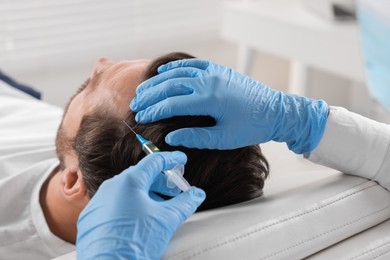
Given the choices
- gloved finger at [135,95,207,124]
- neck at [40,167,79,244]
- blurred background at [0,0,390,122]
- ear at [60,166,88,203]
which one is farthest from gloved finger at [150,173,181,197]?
blurred background at [0,0,390,122]

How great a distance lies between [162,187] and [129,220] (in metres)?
0.17

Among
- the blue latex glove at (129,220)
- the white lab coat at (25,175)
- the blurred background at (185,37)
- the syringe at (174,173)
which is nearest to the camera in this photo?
the blue latex glove at (129,220)

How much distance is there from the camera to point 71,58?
10.6ft

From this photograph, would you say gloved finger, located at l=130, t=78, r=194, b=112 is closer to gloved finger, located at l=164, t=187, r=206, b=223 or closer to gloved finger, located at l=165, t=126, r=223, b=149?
gloved finger, located at l=165, t=126, r=223, b=149

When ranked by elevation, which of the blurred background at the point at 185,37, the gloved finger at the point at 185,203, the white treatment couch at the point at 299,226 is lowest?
the blurred background at the point at 185,37

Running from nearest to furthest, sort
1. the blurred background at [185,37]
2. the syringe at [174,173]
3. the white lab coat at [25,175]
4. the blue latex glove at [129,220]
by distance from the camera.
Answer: the blue latex glove at [129,220]
the syringe at [174,173]
the white lab coat at [25,175]
the blurred background at [185,37]

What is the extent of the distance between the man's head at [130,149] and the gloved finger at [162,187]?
9cm

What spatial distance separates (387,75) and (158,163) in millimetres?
1305

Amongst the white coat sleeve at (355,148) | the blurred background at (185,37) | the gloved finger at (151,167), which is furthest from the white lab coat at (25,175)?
the blurred background at (185,37)

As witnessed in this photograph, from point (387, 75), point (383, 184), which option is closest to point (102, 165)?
point (383, 184)

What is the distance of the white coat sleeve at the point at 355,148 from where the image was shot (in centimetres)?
114

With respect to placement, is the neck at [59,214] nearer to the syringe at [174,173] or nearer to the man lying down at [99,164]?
the man lying down at [99,164]

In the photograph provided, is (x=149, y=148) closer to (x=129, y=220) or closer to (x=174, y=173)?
(x=174, y=173)

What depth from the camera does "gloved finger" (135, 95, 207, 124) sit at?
1.04 metres
